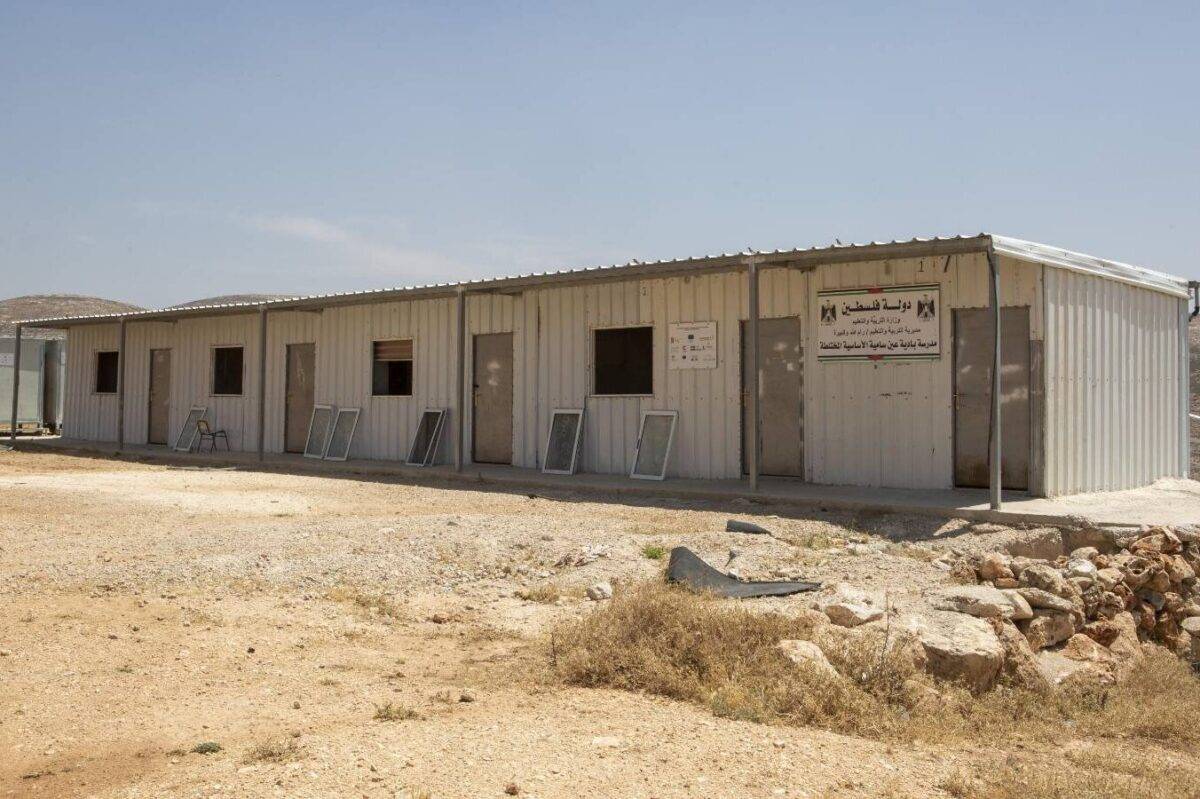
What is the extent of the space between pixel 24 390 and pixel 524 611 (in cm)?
2155

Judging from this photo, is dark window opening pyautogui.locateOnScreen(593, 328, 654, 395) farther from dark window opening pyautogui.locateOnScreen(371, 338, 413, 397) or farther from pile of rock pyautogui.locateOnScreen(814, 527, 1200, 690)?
pile of rock pyautogui.locateOnScreen(814, 527, 1200, 690)

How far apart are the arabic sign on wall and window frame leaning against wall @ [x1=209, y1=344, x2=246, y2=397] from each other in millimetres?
11224

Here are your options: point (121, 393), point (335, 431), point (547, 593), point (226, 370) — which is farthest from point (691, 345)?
point (121, 393)

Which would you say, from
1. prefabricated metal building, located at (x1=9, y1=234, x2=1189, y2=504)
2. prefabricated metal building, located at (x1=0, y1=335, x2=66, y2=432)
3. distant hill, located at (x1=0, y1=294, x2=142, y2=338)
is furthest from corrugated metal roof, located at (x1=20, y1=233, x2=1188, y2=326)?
distant hill, located at (x1=0, y1=294, x2=142, y2=338)

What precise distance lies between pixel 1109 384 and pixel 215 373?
1514 centimetres

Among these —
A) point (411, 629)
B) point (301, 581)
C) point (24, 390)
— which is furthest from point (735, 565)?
point (24, 390)

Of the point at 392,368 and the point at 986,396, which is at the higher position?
the point at 392,368

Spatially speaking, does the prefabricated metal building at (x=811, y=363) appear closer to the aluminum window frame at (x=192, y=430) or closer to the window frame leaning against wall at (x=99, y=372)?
the aluminum window frame at (x=192, y=430)

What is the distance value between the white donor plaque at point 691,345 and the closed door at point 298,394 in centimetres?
718

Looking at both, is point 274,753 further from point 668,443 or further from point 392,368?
point 392,368

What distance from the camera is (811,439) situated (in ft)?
38.9

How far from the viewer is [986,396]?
424 inches

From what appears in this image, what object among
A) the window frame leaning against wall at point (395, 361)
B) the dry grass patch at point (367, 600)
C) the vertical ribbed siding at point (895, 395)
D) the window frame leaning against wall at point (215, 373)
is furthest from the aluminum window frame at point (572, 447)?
the window frame leaning against wall at point (215, 373)

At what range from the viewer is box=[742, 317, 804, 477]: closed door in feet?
39.3
